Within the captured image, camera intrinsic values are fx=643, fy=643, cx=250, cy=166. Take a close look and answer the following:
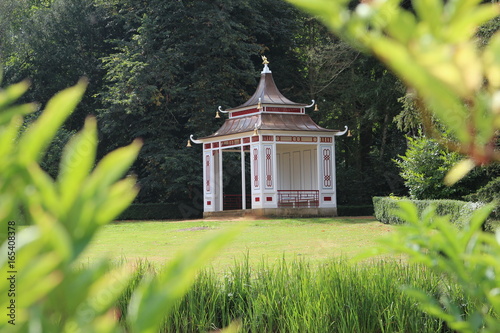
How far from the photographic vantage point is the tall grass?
14.4 feet

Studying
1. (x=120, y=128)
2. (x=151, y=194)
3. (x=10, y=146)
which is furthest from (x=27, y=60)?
(x=10, y=146)

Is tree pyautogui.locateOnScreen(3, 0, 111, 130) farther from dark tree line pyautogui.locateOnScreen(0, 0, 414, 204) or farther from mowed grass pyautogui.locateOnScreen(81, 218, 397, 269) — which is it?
mowed grass pyautogui.locateOnScreen(81, 218, 397, 269)

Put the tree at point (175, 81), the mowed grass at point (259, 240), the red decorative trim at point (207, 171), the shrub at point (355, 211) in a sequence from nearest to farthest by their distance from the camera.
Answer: the mowed grass at point (259, 240), the red decorative trim at point (207, 171), the shrub at point (355, 211), the tree at point (175, 81)

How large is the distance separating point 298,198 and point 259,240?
9.07 metres

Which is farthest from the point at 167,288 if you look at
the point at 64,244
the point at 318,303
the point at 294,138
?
the point at 294,138

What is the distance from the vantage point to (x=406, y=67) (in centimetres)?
47

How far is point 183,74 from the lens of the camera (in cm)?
2597

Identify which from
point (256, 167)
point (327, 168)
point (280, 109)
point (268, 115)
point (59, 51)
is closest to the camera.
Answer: point (256, 167)

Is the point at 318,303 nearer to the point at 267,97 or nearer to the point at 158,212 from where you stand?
the point at 267,97

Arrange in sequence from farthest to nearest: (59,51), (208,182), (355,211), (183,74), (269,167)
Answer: (59,51) < (183,74) < (355,211) < (208,182) < (269,167)

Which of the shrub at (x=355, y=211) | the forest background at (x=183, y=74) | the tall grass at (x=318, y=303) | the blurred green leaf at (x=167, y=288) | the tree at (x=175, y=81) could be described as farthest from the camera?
the forest background at (x=183, y=74)

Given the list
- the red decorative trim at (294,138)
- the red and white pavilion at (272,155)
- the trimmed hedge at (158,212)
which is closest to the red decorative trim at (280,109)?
the red and white pavilion at (272,155)

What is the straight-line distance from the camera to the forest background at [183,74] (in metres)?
24.3

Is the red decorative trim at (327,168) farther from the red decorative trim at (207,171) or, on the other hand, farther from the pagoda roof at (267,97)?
the red decorative trim at (207,171)
